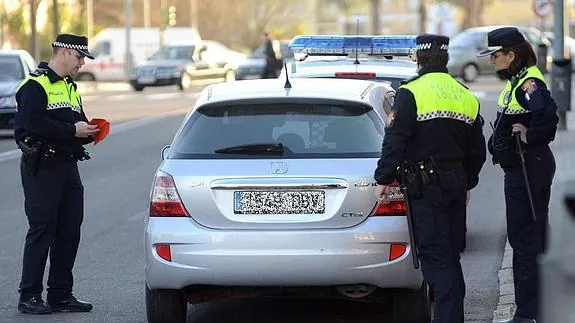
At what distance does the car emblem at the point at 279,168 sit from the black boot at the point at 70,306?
191 centimetres

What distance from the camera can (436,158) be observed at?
22.6 ft

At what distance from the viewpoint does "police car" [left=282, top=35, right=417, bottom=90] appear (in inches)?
437

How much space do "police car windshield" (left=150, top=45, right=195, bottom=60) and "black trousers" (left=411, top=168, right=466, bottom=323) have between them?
128ft

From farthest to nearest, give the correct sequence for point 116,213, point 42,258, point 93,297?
point 116,213 → point 93,297 → point 42,258

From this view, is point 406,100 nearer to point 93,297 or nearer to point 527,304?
point 527,304

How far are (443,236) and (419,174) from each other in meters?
0.35

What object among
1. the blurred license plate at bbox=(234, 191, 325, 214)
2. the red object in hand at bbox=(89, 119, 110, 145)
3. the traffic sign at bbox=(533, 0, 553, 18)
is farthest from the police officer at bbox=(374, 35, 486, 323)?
the traffic sign at bbox=(533, 0, 553, 18)

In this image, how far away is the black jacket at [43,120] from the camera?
8234mm

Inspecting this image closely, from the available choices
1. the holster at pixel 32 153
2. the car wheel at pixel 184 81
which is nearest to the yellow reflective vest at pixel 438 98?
the holster at pixel 32 153

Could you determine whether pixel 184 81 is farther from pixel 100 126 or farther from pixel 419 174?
pixel 419 174

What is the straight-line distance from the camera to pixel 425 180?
684 centimetres

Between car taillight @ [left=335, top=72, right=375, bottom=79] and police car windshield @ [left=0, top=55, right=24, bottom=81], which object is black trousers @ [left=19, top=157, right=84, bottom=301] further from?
police car windshield @ [left=0, top=55, right=24, bottom=81]

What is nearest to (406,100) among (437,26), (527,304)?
(527,304)

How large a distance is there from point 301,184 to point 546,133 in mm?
1346
